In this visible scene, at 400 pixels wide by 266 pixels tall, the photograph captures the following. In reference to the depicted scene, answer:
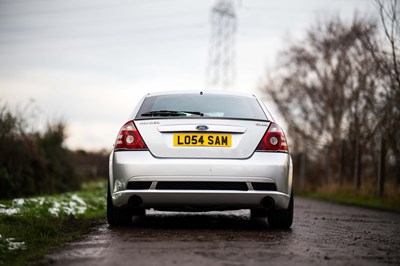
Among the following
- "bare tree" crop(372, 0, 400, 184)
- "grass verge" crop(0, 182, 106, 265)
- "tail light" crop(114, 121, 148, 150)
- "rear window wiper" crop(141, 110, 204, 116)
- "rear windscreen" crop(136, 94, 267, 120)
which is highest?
"bare tree" crop(372, 0, 400, 184)

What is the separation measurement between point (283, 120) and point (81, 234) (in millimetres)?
27469

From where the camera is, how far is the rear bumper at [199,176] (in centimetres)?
657

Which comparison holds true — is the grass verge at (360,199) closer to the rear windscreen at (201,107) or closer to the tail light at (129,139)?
the rear windscreen at (201,107)

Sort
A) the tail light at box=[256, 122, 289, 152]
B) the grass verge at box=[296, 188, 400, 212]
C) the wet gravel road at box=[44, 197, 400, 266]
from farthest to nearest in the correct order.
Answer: the grass verge at box=[296, 188, 400, 212]
the tail light at box=[256, 122, 289, 152]
the wet gravel road at box=[44, 197, 400, 266]

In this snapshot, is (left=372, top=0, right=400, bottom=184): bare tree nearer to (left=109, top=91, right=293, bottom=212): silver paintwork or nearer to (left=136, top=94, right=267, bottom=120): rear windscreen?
(left=136, top=94, right=267, bottom=120): rear windscreen

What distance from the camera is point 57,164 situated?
776 inches

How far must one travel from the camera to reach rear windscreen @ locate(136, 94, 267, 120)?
23.2ft

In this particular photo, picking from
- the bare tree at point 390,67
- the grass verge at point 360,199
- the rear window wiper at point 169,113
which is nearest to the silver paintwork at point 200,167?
the rear window wiper at point 169,113

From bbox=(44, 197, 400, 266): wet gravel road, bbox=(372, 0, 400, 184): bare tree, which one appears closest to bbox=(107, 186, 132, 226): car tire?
bbox=(44, 197, 400, 266): wet gravel road

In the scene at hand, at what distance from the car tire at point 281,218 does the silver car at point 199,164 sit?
19 cm

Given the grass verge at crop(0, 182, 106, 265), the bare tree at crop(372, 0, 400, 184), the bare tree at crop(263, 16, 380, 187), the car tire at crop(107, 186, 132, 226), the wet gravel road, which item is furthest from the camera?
the bare tree at crop(263, 16, 380, 187)

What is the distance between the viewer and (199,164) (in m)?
6.57

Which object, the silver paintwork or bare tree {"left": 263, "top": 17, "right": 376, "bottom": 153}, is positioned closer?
the silver paintwork

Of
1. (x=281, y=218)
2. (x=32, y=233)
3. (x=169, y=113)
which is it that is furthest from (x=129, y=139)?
(x=281, y=218)
